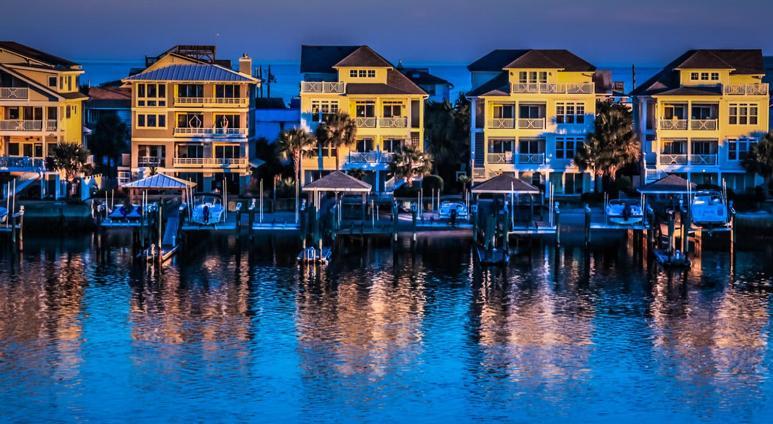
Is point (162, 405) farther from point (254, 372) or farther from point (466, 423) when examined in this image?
point (466, 423)

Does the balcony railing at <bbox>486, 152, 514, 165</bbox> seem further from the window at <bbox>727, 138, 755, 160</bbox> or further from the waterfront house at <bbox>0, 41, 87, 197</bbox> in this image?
the waterfront house at <bbox>0, 41, 87, 197</bbox>

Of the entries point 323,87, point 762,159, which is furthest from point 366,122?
point 762,159

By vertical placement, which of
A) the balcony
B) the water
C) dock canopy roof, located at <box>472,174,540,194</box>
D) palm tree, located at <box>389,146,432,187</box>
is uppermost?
the balcony

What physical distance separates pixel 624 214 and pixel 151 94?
33.9 m

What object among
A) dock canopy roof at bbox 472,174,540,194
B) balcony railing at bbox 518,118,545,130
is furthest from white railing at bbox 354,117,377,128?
dock canopy roof at bbox 472,174,540,194

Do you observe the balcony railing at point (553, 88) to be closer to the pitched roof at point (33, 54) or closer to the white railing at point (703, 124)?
the white railing at point (703, 124)

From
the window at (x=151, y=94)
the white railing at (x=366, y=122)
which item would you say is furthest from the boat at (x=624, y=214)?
the window at (x=151, y=94)

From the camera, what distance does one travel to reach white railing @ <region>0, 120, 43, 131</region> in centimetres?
10156

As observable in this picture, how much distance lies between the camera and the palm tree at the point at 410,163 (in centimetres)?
9850

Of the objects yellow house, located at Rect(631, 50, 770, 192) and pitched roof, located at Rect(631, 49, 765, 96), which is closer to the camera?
yellow house, located at Rect(631, 50, 770, 192)

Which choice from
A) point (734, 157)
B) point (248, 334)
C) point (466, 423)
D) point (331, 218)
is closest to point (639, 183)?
point (734, 157)

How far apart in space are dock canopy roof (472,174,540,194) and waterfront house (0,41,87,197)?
95.2 ft

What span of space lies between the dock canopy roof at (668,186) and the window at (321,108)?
23.0 metres

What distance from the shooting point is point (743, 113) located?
336 feet
